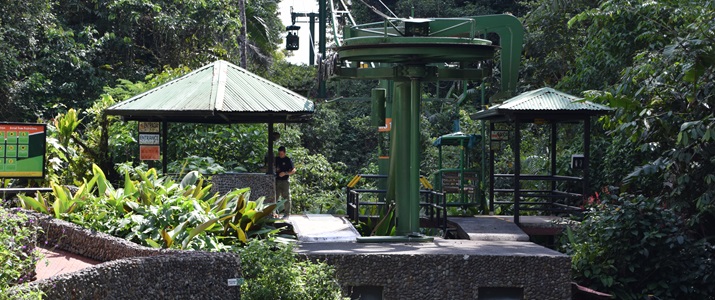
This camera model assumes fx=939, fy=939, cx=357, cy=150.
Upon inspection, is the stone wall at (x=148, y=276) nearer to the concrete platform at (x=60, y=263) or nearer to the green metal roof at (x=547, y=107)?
the concrete platform at (x=60, y=263)

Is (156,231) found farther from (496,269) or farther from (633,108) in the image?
(633,108)

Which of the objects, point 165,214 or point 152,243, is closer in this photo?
point 152,243

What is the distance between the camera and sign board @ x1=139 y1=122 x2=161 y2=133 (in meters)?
15.7

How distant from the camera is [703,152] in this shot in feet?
39.3

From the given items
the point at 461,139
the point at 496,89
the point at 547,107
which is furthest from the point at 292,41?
the point at 547,107

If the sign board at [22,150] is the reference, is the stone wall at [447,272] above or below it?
below

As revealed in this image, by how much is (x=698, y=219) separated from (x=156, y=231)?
23.7ft

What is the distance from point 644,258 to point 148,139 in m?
8.12

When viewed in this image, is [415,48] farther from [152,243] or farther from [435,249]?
[152,243]

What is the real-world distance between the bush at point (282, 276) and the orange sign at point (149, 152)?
5.77 metres

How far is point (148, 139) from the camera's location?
15641 millimetres

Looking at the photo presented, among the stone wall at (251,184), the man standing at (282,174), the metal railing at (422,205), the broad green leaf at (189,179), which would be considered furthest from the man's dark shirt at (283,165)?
the broad green leaf at (189,179)

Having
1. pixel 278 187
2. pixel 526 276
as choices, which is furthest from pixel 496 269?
pixel 278 187

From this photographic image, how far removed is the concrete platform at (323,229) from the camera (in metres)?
13.0
